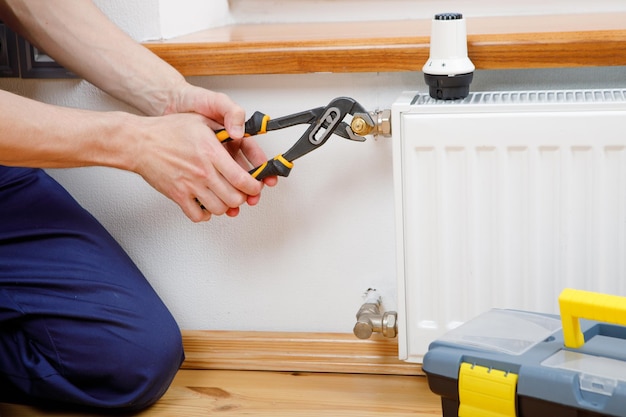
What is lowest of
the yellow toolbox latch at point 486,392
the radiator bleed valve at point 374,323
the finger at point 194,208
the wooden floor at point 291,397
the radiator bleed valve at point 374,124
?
the wooden floor at point 291,397

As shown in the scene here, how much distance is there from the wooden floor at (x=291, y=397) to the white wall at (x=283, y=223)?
80mm

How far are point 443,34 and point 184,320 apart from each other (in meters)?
0.58

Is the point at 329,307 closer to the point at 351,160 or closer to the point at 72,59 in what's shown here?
the point at 351,160

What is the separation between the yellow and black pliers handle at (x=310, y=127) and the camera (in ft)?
3.31

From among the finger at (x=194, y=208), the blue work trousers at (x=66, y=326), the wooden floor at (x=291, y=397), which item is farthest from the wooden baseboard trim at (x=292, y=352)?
the finger at (x=194, y=208)

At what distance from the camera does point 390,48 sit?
1.05m

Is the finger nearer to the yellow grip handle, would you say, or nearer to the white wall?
the white wall

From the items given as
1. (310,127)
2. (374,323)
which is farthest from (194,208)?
(374,323)

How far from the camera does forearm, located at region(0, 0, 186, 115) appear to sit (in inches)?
42.6

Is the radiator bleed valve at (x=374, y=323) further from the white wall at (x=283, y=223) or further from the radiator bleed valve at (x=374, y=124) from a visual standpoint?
the radiator bleed valve at (x=374, y=124)

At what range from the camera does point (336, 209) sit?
3.85 feet

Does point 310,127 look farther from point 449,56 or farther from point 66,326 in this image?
point 66,326

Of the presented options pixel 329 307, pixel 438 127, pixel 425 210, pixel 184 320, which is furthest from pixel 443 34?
pixel 184 320

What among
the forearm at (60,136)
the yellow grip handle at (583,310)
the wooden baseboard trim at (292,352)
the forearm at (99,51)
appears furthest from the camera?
the wooden baseboard trim at (292,352)
